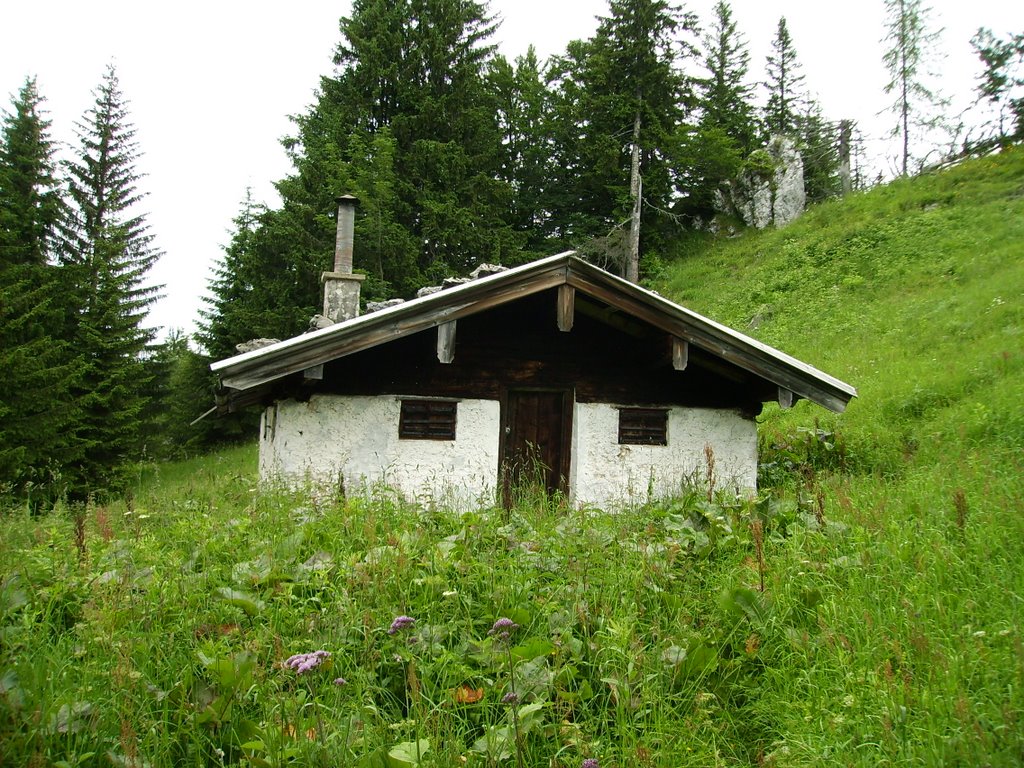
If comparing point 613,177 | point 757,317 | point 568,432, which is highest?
point 613,177

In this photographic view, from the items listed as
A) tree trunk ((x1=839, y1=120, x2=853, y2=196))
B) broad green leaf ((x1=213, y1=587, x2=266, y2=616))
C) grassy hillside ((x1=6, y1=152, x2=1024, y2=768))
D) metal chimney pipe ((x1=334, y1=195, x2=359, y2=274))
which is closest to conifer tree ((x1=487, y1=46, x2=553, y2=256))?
tree trunk ((x1=839, y1=120, x2=853, y2=196))

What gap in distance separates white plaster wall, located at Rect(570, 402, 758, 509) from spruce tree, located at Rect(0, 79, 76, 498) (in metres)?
10.2

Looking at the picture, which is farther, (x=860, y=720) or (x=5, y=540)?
(x=5, y=540)

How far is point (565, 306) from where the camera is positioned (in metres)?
6.99

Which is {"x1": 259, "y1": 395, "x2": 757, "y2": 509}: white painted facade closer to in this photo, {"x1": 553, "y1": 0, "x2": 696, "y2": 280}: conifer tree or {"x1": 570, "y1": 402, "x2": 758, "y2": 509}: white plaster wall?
{"x1": 570, "y1": 402, "x2": 758, "y2": 509}: white plaster wall

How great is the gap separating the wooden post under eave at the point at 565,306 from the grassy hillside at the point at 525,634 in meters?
2.30

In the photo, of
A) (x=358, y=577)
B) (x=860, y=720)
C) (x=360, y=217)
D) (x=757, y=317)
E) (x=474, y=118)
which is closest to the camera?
(x=860, y=720)

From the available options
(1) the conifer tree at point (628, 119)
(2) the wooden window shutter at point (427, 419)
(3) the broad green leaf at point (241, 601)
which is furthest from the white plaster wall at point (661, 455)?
(1) the conifer tree at point (628, 119)

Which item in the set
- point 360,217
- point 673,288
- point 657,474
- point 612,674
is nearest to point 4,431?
point 360,217

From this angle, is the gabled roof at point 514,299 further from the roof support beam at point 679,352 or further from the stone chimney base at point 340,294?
the stone chimney base at point 340,294

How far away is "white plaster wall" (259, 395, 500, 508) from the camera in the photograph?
7051mm

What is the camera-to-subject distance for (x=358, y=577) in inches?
133

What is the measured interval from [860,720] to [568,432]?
5.61 meters

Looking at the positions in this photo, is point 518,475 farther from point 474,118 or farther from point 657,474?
point 474,118
